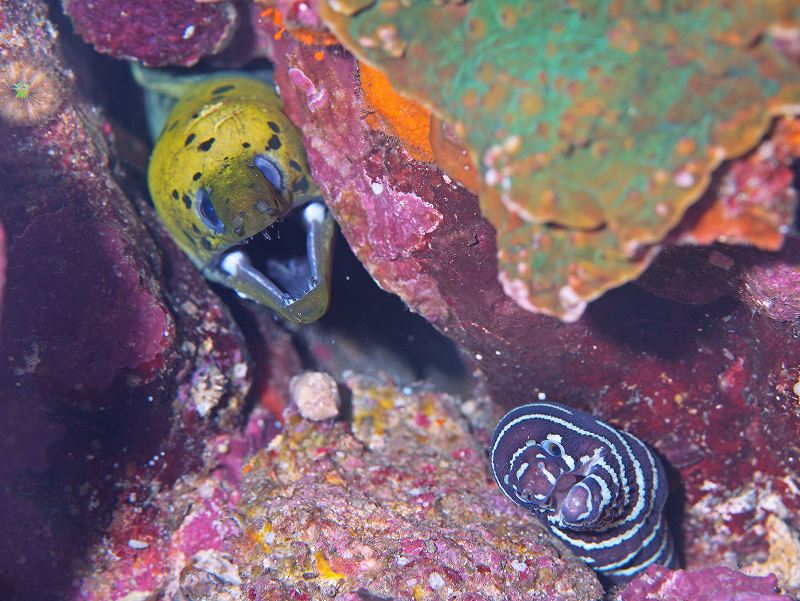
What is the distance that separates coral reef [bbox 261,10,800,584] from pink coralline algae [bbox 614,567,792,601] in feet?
2.66

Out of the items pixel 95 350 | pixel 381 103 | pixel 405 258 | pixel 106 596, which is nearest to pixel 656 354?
pixel 405 258

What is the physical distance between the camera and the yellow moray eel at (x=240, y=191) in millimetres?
3246

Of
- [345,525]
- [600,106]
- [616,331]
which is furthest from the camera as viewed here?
[616,331]

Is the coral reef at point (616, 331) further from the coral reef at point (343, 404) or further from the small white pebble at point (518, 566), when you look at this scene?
the small white pebble at point (518, 566)

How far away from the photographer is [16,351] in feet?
9.93

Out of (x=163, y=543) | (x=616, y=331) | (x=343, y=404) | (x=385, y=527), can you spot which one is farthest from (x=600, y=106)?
(x=163, y=543)

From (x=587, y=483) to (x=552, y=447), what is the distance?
0.86ft

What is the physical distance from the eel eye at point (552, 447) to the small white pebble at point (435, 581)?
0.87m

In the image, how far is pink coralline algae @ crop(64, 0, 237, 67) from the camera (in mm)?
3619

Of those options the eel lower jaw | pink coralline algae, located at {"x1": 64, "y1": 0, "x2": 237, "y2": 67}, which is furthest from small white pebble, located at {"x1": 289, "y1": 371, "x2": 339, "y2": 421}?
pink coralline algae, located at {"x1": 64, "y1": 0, "x2": 237, "y2": 67}

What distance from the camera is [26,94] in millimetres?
3203

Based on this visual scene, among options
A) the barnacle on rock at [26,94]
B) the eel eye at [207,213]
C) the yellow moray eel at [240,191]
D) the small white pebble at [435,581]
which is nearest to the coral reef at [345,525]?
the small white pebble at [435,581]

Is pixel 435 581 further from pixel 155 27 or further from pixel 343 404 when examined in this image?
pixel 155 27

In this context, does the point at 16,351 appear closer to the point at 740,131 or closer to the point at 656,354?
the point at 740,131
